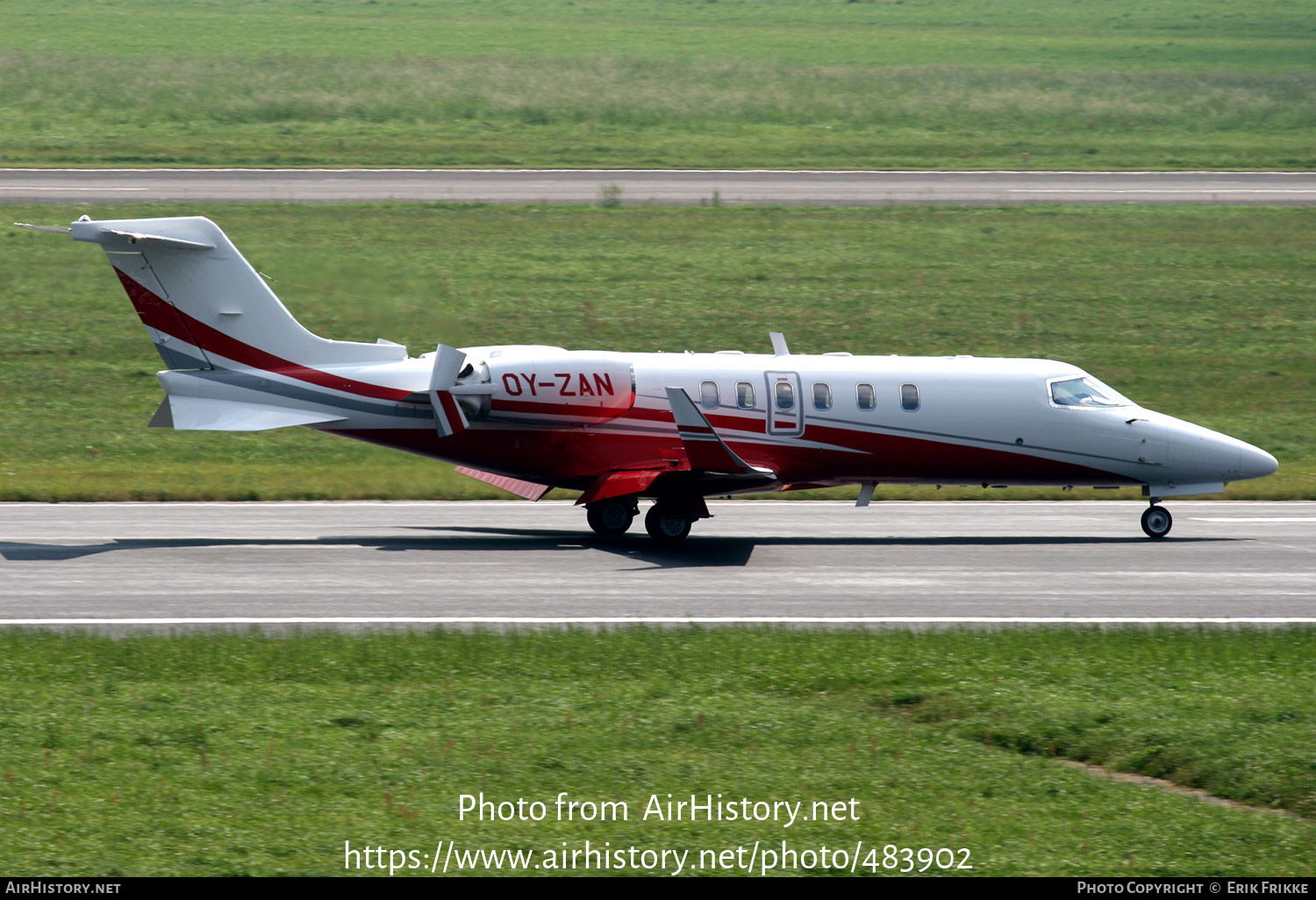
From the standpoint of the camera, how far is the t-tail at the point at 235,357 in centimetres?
2141

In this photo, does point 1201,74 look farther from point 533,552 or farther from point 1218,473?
point 533,552

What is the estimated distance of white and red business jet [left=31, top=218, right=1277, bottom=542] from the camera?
21.4 metres

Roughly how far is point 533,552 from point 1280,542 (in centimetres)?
1192

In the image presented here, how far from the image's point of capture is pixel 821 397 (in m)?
22.0

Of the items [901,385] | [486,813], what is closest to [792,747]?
[486,813]

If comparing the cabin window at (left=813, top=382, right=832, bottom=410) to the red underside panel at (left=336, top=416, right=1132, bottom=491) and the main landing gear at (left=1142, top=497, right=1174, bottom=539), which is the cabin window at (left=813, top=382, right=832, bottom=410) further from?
the main landing gear at (left=1142, top=497, right=1174, bottom=539)

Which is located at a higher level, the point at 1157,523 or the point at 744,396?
the point at 744,396

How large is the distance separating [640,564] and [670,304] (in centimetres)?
1830

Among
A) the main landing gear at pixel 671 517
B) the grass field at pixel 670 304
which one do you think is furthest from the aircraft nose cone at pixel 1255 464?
the main landing gear at pixel 671 517

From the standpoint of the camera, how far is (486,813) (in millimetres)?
9734

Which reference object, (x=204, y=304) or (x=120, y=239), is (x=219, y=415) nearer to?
(x=204, y=304)

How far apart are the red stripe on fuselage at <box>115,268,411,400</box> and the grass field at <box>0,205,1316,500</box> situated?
2.42 meters

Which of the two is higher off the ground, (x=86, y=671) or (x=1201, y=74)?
(x=1201, y=74)

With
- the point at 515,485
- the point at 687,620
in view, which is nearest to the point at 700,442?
the point at 515,485
